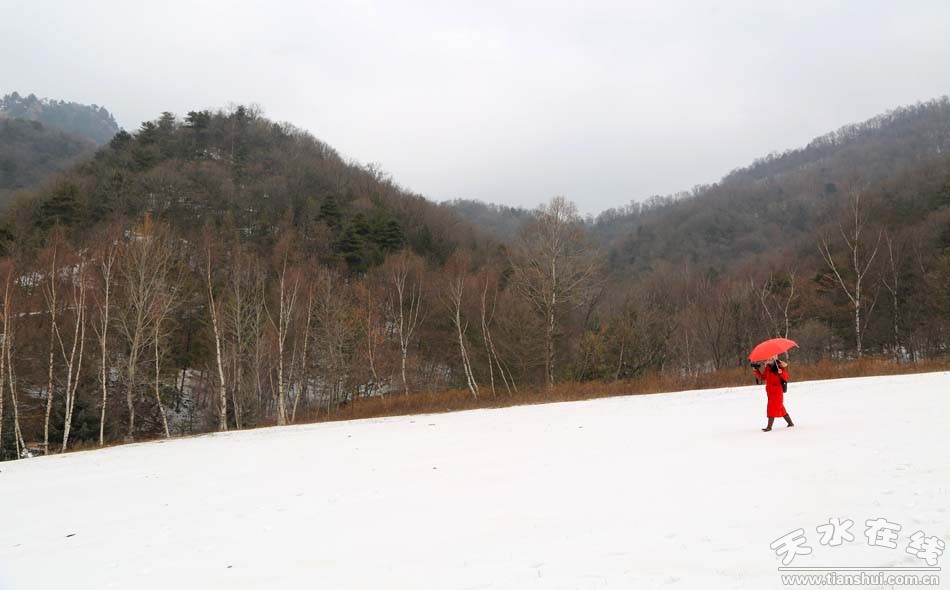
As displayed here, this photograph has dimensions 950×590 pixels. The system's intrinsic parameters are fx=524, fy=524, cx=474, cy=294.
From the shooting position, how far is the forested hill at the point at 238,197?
58.6 meters

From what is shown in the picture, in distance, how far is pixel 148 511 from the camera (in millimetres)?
10016

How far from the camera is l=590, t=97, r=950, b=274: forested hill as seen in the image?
87625 millimetres

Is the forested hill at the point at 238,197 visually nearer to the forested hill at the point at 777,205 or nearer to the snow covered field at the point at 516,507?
the forested hill at the point at 777,205

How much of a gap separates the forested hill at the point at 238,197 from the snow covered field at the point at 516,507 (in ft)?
145

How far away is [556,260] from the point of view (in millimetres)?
31281

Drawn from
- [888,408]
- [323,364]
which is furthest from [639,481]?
[323,364]

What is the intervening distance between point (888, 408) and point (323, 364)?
1309 inches

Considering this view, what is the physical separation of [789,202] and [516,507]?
417 feet

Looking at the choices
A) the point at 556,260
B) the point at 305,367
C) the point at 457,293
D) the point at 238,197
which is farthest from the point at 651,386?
the point at 238,197

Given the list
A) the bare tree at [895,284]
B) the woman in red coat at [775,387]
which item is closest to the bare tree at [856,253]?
the bare tree at [895,284]

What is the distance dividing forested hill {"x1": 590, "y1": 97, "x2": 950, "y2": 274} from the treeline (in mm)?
7993

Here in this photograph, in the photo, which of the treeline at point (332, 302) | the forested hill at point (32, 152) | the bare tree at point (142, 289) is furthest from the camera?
the forested hill at point (32, 152)

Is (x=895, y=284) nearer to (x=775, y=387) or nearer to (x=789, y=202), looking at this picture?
(x=775, y=387)

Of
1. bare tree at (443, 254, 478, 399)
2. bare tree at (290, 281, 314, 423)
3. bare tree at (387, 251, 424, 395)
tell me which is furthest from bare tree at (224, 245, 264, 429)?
bare tree at (443, 254, 478, 399)
